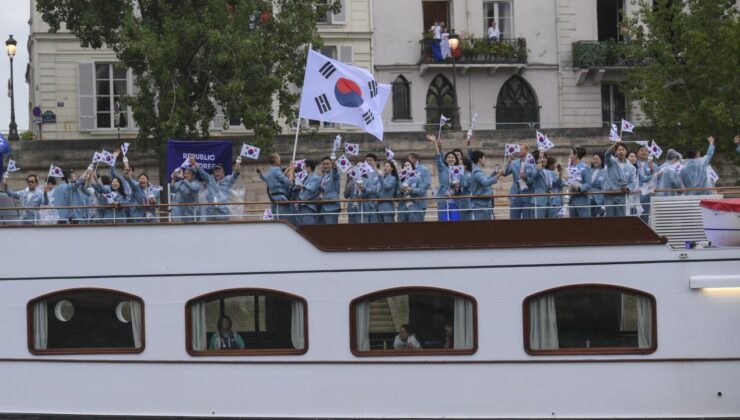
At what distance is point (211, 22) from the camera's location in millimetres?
25891

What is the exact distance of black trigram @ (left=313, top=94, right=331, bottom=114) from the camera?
48.9 feet

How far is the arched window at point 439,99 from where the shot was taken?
121ft

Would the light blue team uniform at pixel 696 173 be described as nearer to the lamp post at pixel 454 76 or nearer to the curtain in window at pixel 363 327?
the curtain in window at pixel 363 327

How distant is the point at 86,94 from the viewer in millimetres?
34000

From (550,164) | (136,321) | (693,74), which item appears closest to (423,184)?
(550,164)

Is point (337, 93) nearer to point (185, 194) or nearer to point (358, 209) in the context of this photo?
point (358, 209)

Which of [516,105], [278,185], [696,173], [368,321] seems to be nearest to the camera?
[368,321]

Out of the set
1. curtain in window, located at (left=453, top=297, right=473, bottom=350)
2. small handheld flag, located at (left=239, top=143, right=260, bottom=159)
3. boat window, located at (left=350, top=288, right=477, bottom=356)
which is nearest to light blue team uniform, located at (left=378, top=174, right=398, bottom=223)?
boat window, located at (left=350, top=288, right=477, bottom=356)

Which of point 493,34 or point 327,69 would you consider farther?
point 493,34

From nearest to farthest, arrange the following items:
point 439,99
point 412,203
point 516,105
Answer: point 412,203 → point 439,99 → point 516,105

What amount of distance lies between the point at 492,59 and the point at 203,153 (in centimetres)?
1967

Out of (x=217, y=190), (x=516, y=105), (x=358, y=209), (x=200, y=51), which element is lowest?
(x=358, y=209)

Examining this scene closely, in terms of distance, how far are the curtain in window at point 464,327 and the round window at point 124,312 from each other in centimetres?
359

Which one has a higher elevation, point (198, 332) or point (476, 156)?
point (476, 156)
